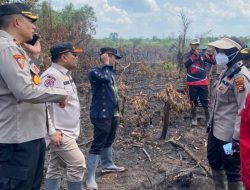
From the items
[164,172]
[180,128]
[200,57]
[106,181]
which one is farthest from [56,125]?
[200,57]

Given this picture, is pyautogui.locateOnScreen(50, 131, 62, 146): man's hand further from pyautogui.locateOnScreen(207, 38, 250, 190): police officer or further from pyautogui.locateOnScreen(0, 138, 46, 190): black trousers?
pyautogui.locateOnScreen(207, 38, 250, 190): police officer

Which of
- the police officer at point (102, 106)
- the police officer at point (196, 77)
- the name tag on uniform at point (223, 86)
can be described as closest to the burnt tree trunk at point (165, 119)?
the police officer at point (196, 77)

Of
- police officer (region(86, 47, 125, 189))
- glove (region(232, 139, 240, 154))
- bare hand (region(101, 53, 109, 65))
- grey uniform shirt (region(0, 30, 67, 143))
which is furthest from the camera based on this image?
bare hand (region(101, 53, 109, 65))

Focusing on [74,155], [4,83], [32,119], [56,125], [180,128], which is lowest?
[180,128]

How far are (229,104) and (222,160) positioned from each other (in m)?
0.65

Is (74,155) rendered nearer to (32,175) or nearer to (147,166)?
(32,175)

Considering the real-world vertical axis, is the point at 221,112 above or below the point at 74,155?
above

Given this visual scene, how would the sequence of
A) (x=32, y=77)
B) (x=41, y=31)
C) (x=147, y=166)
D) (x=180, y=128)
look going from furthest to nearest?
(x=41, y=31)
(x=180, y=128)
(x=147, y=166)
(x=32, y=77)

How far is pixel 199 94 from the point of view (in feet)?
27.2

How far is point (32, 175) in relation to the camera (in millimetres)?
2861

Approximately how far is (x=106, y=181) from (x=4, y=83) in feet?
9.50

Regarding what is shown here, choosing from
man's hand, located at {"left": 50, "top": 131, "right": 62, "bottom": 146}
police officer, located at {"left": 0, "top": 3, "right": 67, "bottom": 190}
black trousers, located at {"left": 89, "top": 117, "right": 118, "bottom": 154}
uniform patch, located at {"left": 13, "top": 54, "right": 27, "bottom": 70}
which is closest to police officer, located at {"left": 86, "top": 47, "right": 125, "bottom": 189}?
black trousers, located at {"left": 89, "top": 117, "right": 118, "bottom": 154}

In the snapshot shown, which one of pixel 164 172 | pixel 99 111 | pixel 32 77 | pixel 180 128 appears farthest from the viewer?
Answer: pixel 180 128

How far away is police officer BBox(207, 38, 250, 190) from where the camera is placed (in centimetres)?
370
